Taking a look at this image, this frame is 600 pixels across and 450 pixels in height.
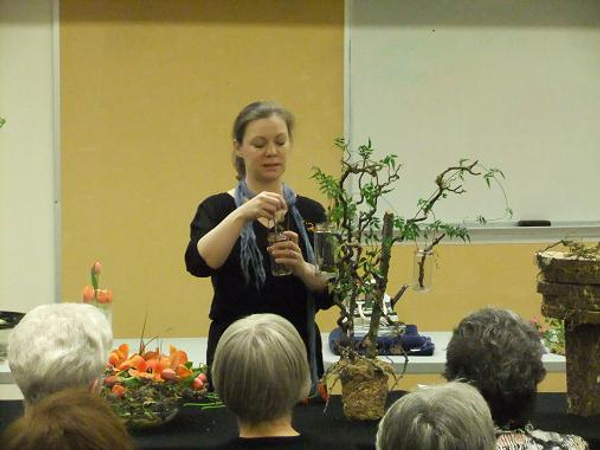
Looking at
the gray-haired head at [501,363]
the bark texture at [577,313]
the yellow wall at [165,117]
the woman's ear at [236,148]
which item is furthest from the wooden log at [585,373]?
the yellow wall at [165,117]

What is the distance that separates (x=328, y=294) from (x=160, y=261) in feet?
7.87

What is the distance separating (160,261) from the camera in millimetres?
4965

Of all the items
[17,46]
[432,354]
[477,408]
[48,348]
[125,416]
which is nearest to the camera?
[477,408]

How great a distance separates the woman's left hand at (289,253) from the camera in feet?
8.59

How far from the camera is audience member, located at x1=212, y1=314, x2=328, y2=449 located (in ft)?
6.83

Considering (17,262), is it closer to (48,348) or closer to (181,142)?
(181,142)

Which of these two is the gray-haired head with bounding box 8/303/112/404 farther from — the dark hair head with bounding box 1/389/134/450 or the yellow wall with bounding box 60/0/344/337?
the yellow wall with bounding box 60/0/344/337

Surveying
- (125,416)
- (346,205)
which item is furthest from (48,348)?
(346,205)

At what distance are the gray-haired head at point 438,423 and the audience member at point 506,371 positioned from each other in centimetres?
43

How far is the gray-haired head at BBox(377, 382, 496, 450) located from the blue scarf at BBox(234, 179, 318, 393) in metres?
1.04

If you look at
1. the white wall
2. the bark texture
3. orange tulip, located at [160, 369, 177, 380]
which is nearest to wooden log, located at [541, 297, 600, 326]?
the bark texture

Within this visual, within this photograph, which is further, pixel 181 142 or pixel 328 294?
pixel 181 142

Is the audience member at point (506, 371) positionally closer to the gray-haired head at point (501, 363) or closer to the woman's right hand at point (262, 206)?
the gray-haired head at point (501, 363)

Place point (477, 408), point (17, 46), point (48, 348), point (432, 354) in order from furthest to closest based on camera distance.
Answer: point (17, 46)
point (432, 354)
point (48, 348)
point (477, 408)
